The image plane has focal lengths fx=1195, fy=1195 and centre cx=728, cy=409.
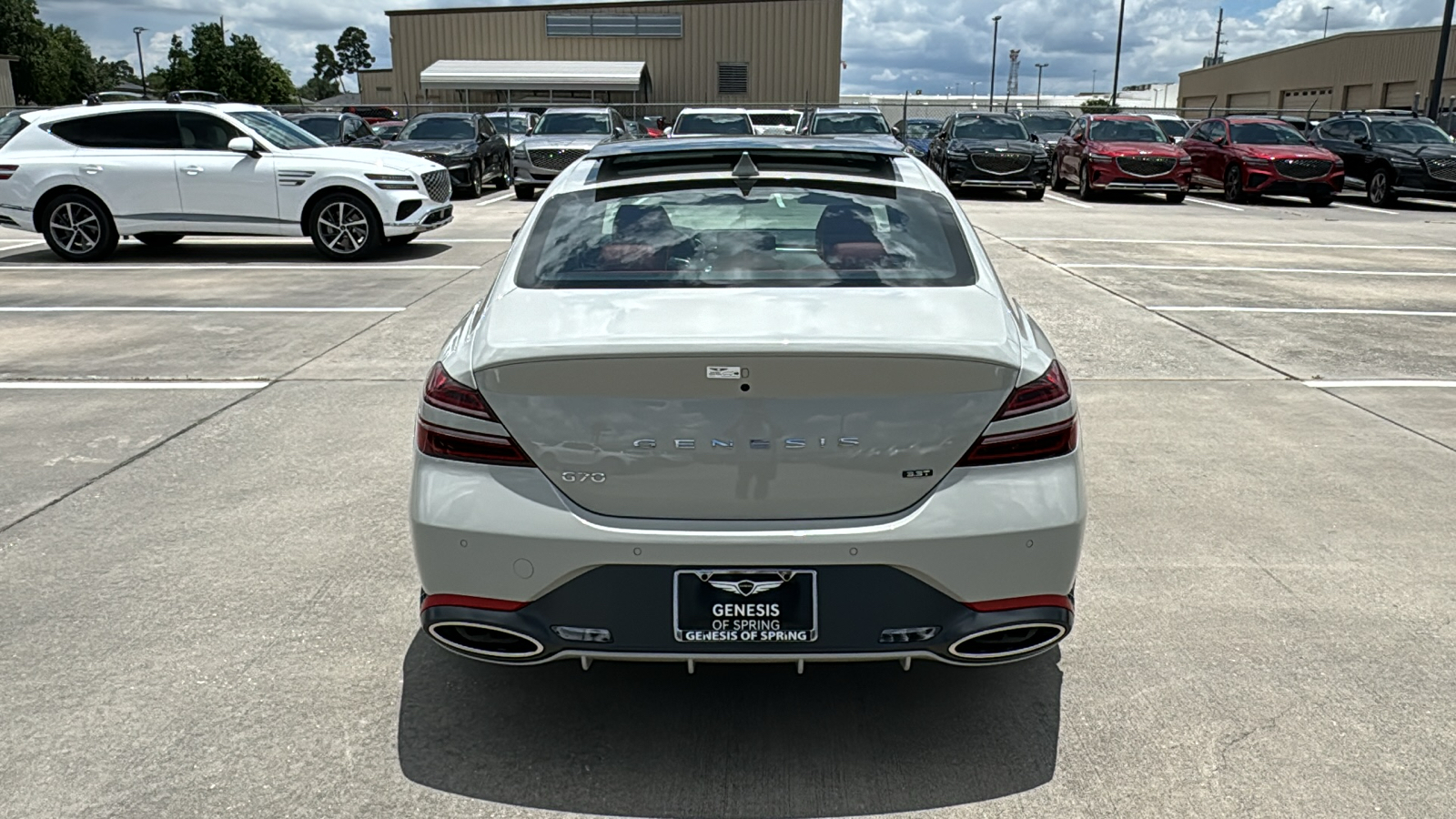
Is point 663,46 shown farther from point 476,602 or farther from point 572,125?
point 476,602

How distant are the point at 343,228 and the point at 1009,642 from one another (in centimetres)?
1179

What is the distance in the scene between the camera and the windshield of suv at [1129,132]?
77.6 ft

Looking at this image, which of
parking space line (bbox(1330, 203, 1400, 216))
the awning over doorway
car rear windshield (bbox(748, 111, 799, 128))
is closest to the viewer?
parking space line (bbox(1330, 203, 1400, 216))

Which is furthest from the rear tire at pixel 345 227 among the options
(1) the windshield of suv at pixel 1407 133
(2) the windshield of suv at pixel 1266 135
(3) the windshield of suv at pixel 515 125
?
(1) the windshield of suv at pixel 1407 133

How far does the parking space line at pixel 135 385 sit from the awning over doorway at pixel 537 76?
46.1 metres

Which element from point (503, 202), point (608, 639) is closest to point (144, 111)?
Result: point (503, 202)

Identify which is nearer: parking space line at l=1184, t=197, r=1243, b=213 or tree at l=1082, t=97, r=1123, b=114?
parking space line at l=1184, t=197, r=1243, b=213

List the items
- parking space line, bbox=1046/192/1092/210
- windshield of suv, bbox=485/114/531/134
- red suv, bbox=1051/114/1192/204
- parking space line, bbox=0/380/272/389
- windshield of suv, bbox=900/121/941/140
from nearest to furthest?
parking space line, bbox=0/380/272/389 < parking space line, bbox=1046/192/1092/210 < red suv, bbox=1051/114/1192/204 < windshield of suv, bbox=485/114/531/134 < windshield of suv, bbox=900/121/941/140

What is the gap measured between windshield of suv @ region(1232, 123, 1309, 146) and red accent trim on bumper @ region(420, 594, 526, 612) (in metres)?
23.7

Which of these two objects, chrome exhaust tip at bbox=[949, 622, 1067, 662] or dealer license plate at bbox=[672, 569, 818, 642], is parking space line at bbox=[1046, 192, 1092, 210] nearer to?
chrome exhaust tip at bbox=[949, 622, 1067, 662]

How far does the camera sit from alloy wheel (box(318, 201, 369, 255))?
1337 cm

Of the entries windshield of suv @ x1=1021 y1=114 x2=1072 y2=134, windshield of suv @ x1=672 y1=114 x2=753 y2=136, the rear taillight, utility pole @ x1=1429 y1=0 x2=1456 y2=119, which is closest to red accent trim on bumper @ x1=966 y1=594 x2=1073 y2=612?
the rear taillight

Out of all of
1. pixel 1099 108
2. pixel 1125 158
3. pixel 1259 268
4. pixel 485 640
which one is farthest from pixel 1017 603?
pixel 1099 108

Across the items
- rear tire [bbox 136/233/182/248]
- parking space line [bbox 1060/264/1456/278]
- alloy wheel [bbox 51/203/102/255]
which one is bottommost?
parking space line [bbox 1060/264/1456/278]
